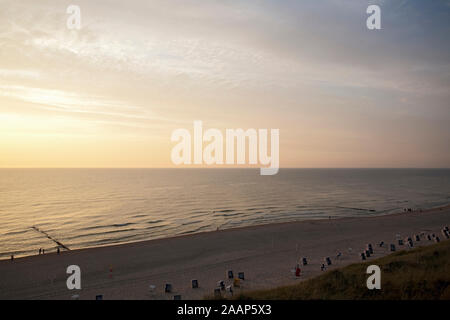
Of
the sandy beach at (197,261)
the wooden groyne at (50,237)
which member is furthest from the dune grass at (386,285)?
the wooden groyne at (50,237)

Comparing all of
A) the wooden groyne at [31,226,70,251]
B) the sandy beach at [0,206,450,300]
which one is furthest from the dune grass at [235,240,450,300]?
the wooden groyne at [31,226,70,251]

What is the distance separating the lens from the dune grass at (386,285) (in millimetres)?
12195

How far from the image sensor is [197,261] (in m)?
26.1

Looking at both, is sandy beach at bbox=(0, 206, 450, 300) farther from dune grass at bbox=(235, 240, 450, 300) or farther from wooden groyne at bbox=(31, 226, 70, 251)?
wooden groyne at bbox=(31, 226, 70, 251)

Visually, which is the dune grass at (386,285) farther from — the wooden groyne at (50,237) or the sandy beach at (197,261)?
the wooden groyne at (50,237)

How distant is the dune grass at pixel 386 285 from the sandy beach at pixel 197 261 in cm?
425

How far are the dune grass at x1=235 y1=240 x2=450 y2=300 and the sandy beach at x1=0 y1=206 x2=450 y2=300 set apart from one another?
167 inches

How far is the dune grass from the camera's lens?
1220 cm

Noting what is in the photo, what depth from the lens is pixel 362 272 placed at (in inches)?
641

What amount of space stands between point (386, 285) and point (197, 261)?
16.7 meters

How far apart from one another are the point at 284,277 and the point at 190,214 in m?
35.5

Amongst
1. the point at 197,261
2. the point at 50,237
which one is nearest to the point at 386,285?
the point at 197,261
